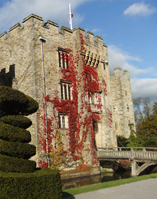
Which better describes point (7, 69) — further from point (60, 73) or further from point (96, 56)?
point (96, 56)

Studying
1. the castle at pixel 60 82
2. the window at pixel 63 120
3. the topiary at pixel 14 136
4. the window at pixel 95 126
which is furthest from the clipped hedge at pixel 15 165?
the window at pixel 95 126

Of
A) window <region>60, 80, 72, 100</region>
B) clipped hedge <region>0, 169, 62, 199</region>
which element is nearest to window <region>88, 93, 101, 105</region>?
window <region>60, 80, 72, 100</region>

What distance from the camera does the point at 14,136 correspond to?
7809mm

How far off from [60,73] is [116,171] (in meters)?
10.4

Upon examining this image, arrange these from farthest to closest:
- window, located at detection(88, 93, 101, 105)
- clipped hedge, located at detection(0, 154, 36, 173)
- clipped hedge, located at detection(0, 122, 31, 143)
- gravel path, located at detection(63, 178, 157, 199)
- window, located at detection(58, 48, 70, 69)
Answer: window, located at detection(88, 93, 101, 105), window, located at detection(58, 48, 70, 69), gravel path, located at detection(63, 178, 157, 199), clipped hedge, located at detection(0, 122, 31, 143), clipped hedge, located at detection(0, 154, 36, 173)

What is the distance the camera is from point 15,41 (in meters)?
20.3

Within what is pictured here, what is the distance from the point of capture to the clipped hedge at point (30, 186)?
6.51m

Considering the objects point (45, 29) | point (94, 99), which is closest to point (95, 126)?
point (94, 99)

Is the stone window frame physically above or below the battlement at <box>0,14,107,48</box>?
below

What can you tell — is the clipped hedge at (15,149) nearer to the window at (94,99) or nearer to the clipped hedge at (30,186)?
the clipped hedge at (30,186)

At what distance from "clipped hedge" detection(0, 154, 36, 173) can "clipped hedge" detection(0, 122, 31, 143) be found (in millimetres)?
660

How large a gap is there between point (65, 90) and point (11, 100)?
39.9 feet

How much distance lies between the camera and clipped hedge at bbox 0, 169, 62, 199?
21.4ft

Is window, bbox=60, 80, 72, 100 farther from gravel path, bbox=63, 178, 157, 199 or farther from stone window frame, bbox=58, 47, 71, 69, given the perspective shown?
gravel path, bbox=63, 178, 157, 199
